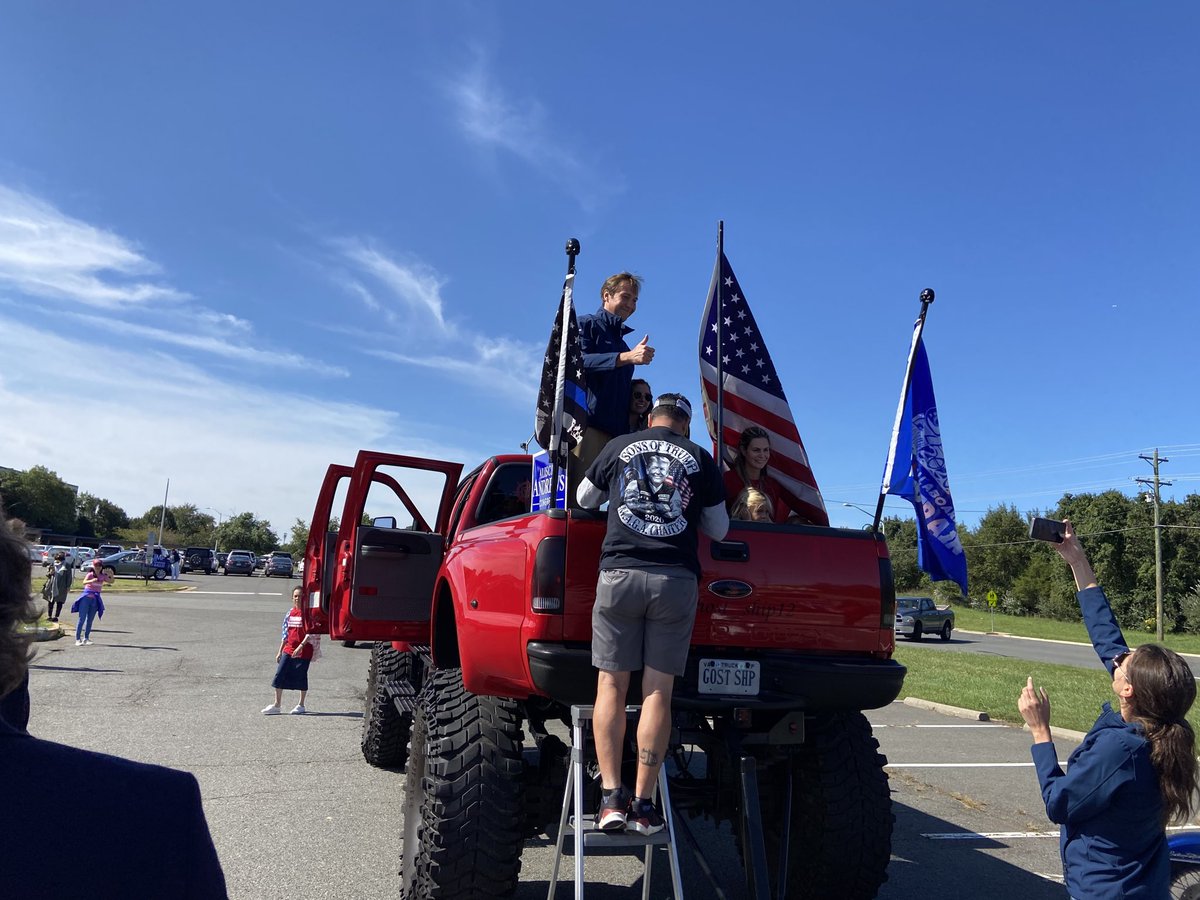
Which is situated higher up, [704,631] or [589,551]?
[589,551]

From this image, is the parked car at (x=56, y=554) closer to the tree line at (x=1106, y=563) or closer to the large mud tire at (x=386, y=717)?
the large mud tire at (x=386, y=717)

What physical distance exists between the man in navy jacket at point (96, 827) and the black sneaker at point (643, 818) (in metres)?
2.37

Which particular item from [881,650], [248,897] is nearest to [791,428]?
[881,650]

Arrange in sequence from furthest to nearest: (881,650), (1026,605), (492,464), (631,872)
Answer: (1026,605)
(492,464)
(631,872)
(881,650)

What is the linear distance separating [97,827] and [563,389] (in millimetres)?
2956

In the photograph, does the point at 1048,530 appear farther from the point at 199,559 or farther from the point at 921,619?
the point at 199,559

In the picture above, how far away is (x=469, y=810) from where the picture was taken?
3643 millimetres

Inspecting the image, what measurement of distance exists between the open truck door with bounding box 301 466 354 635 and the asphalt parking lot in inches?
49.0

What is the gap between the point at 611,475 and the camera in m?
3.62

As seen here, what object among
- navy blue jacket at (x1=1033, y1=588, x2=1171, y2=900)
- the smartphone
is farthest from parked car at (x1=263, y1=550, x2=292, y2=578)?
navy blue jacket at (x1=1033, y1=588, x2=1171, y2=900)

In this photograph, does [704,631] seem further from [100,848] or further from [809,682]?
[100,848]

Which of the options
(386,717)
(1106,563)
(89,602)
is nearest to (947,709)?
(386,717)

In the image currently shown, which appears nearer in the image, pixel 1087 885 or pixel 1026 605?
pixel 1087 885

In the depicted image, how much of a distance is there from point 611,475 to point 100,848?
2.67m
